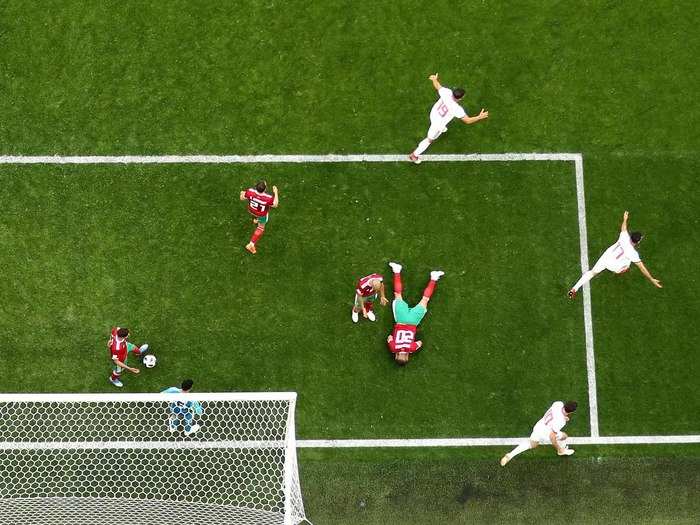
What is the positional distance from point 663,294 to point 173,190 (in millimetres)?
7220

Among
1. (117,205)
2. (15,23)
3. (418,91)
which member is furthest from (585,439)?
(15,23)

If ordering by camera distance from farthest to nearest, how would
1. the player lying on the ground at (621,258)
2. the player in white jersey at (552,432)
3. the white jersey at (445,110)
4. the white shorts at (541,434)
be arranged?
the white jersey at (445,110) < the player lying on the ground at (621,258) < the white shorts at (541,434) < the player in white jersey at (552,432)

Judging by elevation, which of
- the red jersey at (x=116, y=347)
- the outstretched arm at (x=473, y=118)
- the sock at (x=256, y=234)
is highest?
the outstretched arm at (x=473, y=118)

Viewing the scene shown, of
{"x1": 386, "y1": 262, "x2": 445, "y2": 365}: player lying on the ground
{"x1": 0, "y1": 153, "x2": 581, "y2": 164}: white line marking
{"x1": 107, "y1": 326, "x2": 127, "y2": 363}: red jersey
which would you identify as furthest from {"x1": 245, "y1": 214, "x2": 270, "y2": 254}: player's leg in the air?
{"x1": 107, "y1": 326, "x2": 127, "y2": 363}: red jersey

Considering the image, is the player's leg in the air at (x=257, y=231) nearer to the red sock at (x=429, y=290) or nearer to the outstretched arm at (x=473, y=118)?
the red sock at (x=429, y=290)

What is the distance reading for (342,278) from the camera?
11.2 metres

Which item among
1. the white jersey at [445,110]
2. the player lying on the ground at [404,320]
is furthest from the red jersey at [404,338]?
the white jersey at [445,110]

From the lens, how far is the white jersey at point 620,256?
1012 cm

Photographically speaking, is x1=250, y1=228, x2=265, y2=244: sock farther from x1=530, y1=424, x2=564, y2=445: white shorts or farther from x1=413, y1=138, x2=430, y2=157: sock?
x1=530, y1=424, x2=564, y2=445: white shorts

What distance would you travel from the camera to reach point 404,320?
10.8 m

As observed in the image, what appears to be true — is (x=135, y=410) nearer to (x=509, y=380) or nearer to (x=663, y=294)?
(x=509, y=380)

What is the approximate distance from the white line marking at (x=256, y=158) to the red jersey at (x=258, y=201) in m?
1.04

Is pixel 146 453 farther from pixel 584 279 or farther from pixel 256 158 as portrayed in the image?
pixel 584 279

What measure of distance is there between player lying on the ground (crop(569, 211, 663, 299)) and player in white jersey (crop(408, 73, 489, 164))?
245 cm
